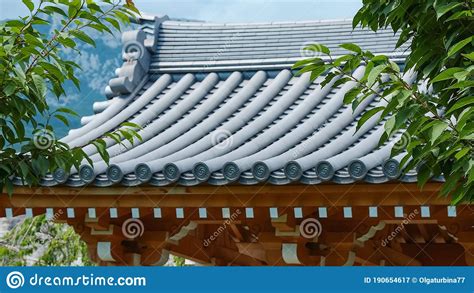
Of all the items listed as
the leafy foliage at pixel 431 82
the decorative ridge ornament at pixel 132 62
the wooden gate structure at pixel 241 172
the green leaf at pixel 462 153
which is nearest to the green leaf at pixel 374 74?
the leafy foliage at pixel 431 82

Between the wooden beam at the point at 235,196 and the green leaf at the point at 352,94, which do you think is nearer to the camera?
the green leaf at the point at 352,94

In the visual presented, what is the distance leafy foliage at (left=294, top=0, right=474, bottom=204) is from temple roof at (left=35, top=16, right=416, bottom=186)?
144 centimetres

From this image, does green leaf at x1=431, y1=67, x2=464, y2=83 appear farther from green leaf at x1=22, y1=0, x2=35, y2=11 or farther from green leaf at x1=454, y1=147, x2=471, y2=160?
green leaf at x1=22, y1=0, x2=35, y2=11

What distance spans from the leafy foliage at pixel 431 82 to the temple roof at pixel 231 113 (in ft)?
4.73

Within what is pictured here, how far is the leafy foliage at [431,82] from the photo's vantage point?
11.2 feet

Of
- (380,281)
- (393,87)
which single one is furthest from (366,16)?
(380,281)

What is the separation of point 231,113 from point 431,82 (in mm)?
3662

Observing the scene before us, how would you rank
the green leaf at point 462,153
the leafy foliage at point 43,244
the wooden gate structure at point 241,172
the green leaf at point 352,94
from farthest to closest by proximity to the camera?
the leafy foliage at point 43,244, the wooden gate structure at point 241,172, the green leaf at point 352,94, the green leaf at point 462,153

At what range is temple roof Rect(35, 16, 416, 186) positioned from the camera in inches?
220

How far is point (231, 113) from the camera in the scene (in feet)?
23.8

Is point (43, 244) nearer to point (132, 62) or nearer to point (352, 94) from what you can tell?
point (132, 62)

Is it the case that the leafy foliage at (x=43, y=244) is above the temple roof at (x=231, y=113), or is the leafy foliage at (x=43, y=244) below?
above

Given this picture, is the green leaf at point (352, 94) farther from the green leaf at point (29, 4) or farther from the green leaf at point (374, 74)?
the green leaf at point (29, 4)

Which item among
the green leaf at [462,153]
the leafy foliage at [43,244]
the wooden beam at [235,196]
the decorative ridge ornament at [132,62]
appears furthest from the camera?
the leafy foliage at [43,244]
